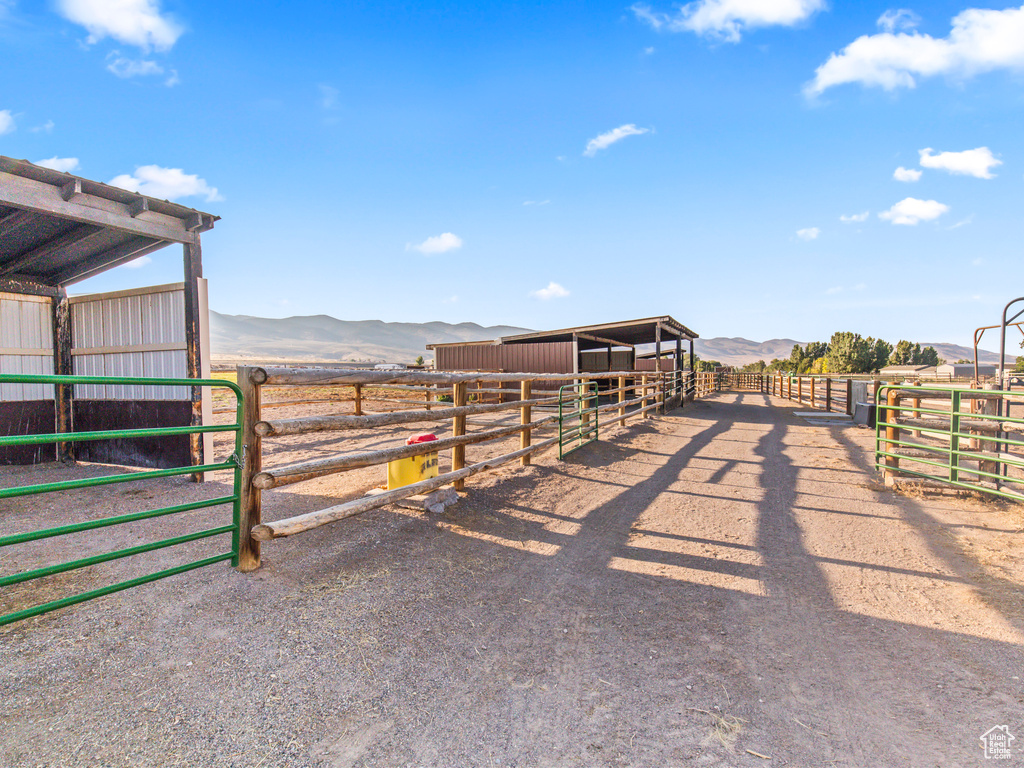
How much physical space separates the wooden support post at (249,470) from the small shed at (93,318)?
3365 millimetres

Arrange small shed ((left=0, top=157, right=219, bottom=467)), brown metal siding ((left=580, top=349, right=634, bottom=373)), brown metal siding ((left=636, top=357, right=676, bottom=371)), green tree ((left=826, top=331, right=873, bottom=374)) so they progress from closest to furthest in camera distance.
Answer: small shed ((left=0, top=157, right=219, bottom=467))
brown metal siding ((left=580, top=349, right=634, bottom=373))
brown metal siding ((left=636, top=357, right=676, bottom=371))
green tree ((left=826, top=331, right=873, bottom=374))

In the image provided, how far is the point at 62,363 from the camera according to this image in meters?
7.16

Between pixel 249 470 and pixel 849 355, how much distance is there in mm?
85722

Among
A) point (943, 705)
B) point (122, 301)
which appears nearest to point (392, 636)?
point (943, 705)

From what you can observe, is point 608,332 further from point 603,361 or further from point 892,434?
point 892,434

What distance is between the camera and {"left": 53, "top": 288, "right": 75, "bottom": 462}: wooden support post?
7.08m

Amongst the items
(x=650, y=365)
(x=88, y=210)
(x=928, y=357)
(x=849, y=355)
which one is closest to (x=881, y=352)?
(x=849, y=355)

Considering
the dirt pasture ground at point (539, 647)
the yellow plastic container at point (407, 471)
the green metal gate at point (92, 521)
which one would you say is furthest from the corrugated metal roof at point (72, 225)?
the yellow plastic container at point (407, 471)

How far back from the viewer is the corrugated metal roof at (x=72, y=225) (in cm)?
491

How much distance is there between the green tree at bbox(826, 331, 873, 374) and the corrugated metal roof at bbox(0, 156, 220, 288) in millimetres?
81753

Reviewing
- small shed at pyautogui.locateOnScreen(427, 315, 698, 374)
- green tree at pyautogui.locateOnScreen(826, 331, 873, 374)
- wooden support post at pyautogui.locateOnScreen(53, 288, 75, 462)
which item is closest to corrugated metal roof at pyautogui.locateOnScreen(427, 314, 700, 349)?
small shed at pyautogui.locateOnScreen(427, 315, 698, 374)

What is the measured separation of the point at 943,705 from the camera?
205cm

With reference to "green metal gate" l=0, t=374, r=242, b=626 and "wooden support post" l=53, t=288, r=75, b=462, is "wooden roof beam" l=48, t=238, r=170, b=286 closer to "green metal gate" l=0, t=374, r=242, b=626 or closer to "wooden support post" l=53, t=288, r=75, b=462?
"wooden support post" l=53, t=288, r=75, b=462

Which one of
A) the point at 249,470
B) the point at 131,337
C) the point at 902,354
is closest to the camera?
the point at 249,470
